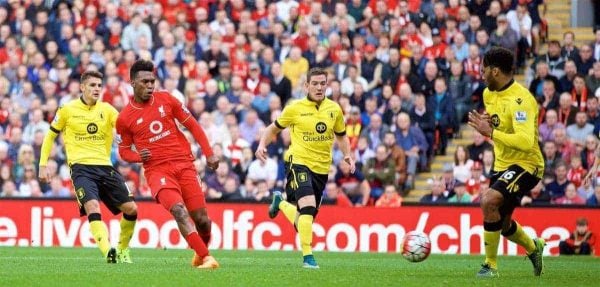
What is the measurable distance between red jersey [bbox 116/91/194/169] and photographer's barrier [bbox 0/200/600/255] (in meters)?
9.07

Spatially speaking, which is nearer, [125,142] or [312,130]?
[125,142]

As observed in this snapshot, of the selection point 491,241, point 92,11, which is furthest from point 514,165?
point 92,11

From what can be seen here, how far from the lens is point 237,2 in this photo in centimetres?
3070

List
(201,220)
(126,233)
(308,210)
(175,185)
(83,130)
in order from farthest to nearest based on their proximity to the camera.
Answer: (83,130) < (126,233) < (308,210) < (201,220) < (175,185)

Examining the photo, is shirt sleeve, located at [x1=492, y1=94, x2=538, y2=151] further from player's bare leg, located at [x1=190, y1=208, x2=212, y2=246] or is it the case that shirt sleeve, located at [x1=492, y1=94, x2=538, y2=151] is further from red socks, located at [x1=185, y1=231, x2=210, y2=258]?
player's bare leg, located at [x1=190, y1=208, x2=212, y2=246]

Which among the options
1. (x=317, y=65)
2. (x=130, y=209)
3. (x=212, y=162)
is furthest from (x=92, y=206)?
(x=317, y=65)

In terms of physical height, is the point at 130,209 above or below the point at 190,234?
above

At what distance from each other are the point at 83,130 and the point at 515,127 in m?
6.62

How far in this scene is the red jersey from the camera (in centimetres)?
1650

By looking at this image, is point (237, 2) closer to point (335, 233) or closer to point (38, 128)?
point (38, 128)

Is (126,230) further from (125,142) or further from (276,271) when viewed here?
(276,271)

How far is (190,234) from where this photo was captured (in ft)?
51.9

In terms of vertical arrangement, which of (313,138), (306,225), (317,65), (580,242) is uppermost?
(317,65)

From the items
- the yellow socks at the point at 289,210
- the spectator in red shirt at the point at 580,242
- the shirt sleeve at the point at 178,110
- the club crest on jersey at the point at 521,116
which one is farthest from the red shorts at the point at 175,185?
the spectator in red shirt at the point at 580,242
